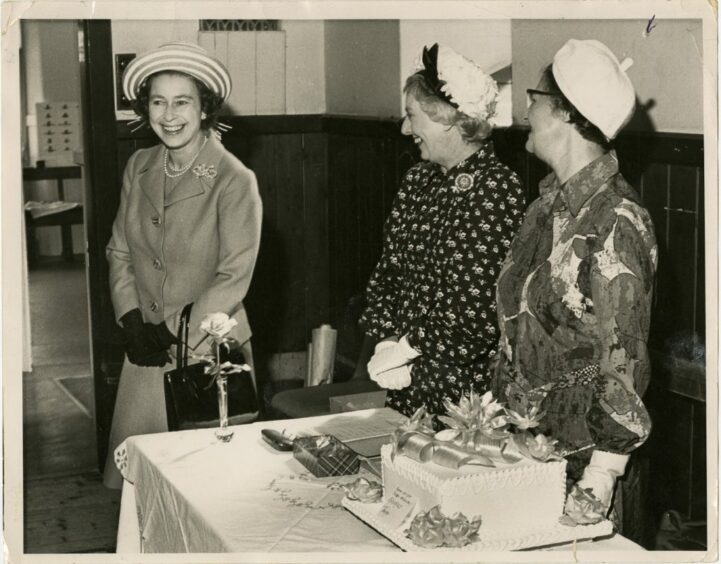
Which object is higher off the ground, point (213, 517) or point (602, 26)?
point (602, 26)

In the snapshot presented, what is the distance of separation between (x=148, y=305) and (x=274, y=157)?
1.34m

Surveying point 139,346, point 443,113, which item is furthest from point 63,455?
point 443,113

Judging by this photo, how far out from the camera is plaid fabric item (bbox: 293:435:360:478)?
94.3 inches

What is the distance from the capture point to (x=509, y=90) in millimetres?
3887

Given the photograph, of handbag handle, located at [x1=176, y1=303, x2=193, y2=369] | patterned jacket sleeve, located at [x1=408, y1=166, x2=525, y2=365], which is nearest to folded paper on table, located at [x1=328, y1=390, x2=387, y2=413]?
patterned jacket sleeve, located at [x1=408, y1=166, x2=525, y2=365]

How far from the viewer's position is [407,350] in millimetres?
2861

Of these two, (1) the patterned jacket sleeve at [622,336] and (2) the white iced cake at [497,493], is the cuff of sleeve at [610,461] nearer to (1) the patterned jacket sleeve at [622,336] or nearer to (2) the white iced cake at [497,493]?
(1) the patterned jacket sleeve at [622,336]

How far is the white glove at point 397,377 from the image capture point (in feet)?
9.53

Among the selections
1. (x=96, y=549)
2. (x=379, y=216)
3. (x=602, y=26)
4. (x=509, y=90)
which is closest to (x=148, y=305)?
(x=96, y=549)

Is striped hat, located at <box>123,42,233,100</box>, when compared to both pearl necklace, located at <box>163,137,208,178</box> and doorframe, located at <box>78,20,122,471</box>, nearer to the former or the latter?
pearl necklace, located at <box>163,137,208,178</box>

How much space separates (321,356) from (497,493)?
3013 millimetres

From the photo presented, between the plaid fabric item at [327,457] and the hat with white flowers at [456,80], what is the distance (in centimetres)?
92

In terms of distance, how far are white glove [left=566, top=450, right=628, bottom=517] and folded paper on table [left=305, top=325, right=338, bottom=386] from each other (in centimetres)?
271

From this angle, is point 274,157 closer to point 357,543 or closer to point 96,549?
point 96,549
